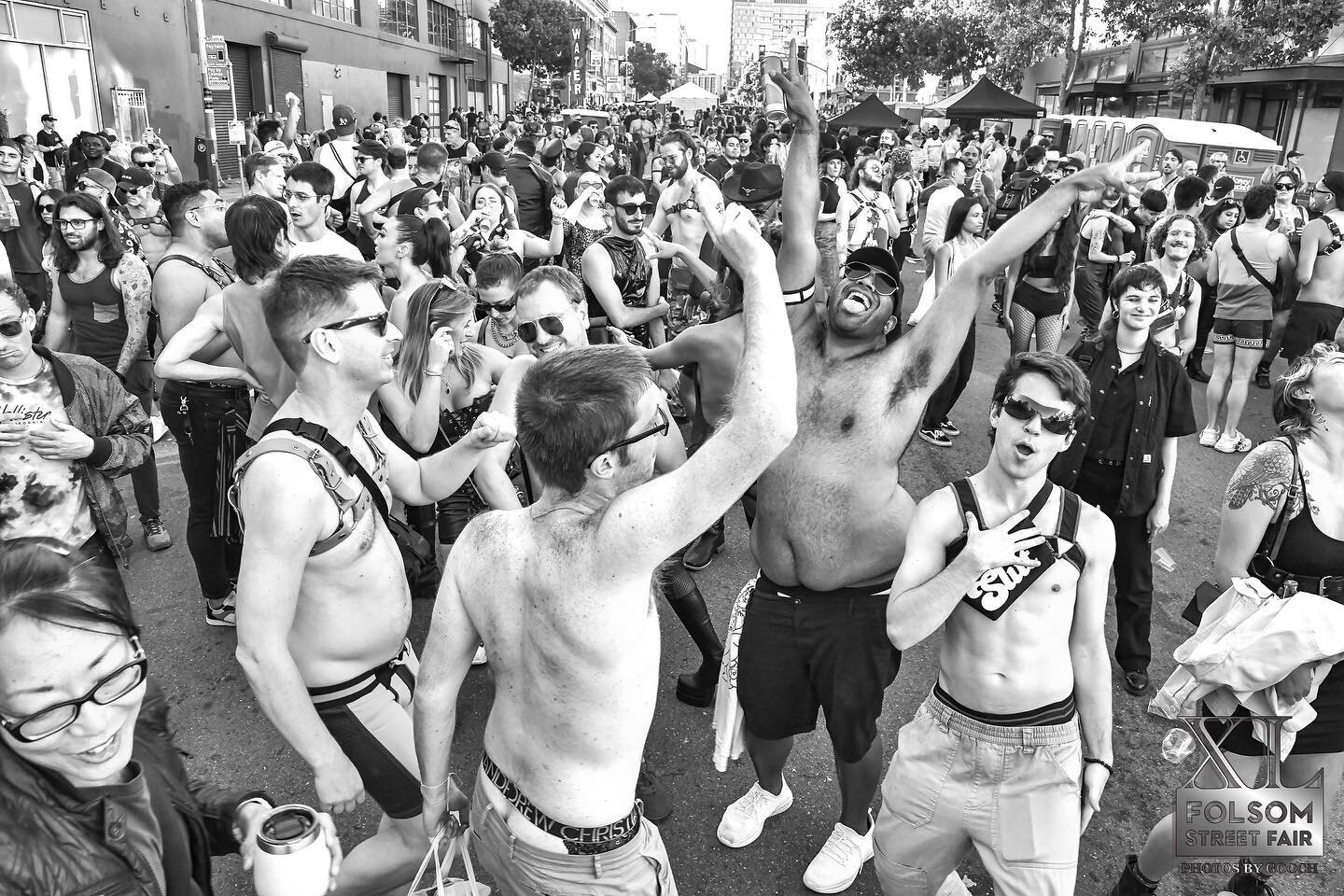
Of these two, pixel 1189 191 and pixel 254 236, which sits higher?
pixel 1189 191

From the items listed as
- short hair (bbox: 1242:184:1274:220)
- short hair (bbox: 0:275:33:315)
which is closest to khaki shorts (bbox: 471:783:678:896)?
short hair (bbox: 0:275:33:315)

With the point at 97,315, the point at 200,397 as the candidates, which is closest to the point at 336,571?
the point at 200,397

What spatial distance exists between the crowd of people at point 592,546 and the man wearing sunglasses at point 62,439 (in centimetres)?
1

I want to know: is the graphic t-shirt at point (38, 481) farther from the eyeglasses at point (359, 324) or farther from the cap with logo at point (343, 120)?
the cap with logo at point (343, 120)

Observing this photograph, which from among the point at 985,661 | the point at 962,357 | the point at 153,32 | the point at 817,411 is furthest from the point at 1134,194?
the point at 153,32

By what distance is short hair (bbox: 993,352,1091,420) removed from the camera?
2430 mm

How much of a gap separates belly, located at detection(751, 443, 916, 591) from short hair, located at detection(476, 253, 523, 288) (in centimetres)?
207

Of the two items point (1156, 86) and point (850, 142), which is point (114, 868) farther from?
point (1156, 86)

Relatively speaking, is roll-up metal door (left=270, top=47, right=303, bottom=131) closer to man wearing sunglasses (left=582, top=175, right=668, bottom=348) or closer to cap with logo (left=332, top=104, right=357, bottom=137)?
cap with logo (left=332, top=104, right=357, bottom=137)

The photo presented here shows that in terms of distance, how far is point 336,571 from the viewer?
225cm

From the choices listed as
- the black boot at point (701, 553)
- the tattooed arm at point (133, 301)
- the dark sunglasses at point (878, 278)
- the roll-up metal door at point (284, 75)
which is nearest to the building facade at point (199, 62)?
the roll-up metal door at point (284, 75)

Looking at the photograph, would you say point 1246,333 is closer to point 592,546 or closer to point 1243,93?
point 592,546

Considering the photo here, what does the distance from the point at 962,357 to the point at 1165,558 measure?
5.57 feet

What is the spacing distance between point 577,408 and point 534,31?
61120mm
